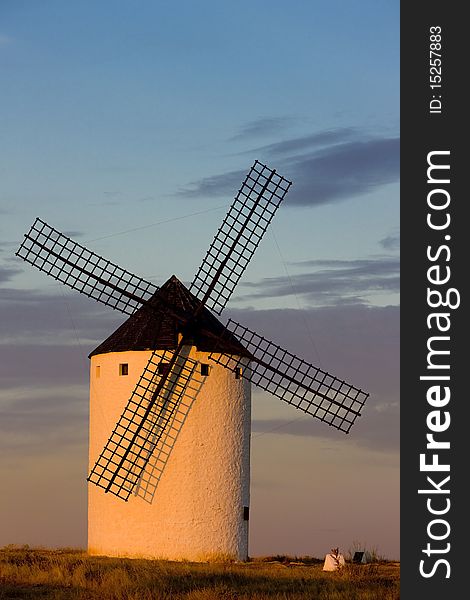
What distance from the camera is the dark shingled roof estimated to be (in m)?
28.3

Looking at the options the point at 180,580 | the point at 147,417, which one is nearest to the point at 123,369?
the point at 147,417

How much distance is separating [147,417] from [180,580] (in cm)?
641

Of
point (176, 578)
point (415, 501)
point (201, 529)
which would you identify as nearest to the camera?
point (415, 501)

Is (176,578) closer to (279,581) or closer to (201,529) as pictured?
(279,581)

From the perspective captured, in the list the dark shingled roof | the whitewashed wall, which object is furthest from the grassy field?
the dark shingled roof

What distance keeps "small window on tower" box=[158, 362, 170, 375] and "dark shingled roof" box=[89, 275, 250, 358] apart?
0.39 meters

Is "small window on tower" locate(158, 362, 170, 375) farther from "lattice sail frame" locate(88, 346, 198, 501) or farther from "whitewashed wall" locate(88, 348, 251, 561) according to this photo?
"whitewashed wall" locate(88, 348, 251, 561)

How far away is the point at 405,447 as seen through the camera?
17000 millimetres

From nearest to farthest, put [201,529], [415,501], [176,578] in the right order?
1. [415,501]
2. [176,578]
3. [201,529]

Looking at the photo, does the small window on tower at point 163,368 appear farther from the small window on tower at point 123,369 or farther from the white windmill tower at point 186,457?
the small window on tower at point 123,369

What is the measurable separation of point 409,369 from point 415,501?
1884mm

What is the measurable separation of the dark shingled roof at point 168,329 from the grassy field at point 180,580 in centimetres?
510

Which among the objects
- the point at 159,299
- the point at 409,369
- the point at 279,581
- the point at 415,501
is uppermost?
the point at 159,299

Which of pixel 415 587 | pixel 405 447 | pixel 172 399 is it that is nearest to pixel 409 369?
pixel 405 447
